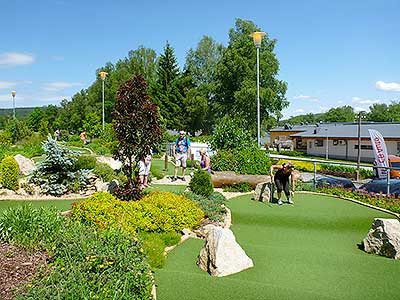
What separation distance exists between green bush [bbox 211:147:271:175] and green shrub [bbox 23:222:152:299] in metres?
10.2

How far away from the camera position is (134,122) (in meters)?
8.43

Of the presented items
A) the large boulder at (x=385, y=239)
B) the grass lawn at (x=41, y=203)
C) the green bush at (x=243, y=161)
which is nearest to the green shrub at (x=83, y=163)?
the grass lawn at (x=41, y=203)

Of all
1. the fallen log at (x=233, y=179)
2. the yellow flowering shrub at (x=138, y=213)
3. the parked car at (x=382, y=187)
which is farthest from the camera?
the fallen log at (x=233, y=179)

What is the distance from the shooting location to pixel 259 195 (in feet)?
38.1

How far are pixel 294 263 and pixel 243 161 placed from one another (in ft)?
31.1

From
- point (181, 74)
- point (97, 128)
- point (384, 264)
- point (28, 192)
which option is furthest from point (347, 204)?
point (181, 74)

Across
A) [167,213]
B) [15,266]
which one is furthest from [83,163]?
[15,266]

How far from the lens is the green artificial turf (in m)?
4.91

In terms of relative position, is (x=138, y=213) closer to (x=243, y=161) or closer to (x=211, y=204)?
(x=211, y=204)

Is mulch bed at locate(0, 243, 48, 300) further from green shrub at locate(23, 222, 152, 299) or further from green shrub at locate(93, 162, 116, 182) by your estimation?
green shrub at locate(93, 162, 116, 182)

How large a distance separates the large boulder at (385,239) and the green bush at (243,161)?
7837 millimetres

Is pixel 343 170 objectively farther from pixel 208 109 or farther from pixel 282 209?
pixel 208 109

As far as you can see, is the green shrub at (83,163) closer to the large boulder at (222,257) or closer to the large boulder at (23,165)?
the large boulder at (23,165)

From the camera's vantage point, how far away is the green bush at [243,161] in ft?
50.2
